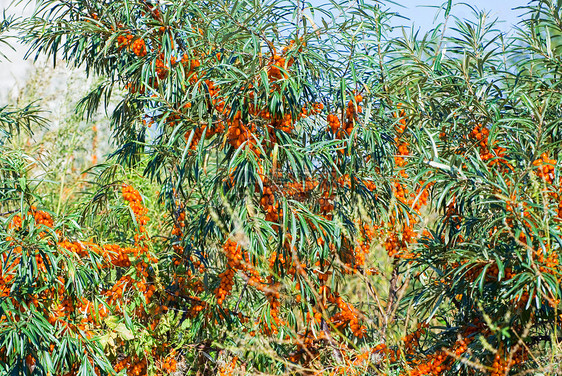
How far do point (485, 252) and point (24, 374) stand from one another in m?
1.82

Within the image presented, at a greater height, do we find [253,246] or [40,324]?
[253,246]

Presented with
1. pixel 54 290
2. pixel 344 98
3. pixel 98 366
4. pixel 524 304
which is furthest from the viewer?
pixel 98 366

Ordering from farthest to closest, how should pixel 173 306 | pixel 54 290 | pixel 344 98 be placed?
1. pixel 173 306
2. pixel 54 290
3. pixel 344 98

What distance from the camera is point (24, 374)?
2.12 meters

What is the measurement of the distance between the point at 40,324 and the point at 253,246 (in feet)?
2.82

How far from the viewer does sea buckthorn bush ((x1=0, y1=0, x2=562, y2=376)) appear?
199 cm

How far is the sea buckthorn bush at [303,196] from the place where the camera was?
1.99 m

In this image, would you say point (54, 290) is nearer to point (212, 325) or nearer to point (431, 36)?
point (212, 325)

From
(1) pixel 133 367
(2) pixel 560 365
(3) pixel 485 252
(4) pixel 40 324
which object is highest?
(3) pixel 485 252

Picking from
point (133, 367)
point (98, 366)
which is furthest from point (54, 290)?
point (133, 367)

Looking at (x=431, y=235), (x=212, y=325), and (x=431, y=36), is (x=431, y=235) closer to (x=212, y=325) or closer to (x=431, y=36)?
(x=431, y=36)

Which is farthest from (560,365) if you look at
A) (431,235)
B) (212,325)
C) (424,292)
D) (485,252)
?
(212,325)

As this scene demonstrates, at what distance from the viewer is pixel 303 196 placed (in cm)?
247

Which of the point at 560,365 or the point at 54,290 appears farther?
the point at 54,290
